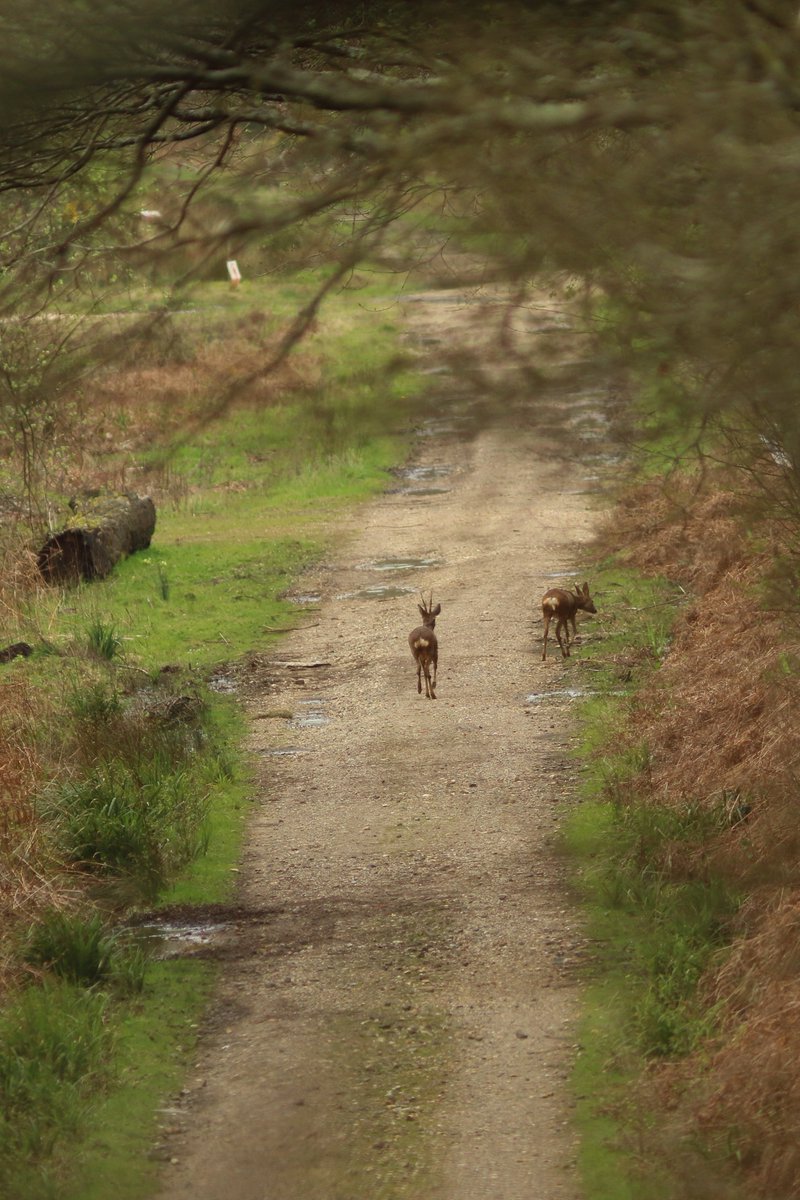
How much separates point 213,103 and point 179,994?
4.43 meters

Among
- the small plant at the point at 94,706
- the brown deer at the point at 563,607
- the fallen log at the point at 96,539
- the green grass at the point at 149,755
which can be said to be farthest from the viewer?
the fallen log at the point at 96,539

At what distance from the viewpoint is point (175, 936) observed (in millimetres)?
9375

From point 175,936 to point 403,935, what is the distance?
4.31 feet

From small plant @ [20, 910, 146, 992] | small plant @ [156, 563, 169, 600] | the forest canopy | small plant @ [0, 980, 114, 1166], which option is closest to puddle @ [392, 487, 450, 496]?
small plant @ [156, 563, 169, 600]

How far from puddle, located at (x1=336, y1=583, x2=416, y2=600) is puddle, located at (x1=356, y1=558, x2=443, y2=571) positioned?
3.80 ft

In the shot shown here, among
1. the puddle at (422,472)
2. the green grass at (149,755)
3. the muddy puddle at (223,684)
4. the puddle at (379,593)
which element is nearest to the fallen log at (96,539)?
the green grass at (149,755)

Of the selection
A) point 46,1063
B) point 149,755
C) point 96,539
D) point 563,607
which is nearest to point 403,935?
point 46,1063

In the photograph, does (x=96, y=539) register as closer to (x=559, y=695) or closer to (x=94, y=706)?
(x=559, y=695)

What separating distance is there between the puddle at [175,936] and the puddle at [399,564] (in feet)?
36.5

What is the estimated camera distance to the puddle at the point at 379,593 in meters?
18.6

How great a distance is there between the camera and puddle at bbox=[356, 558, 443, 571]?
20.4 m

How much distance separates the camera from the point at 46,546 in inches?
733

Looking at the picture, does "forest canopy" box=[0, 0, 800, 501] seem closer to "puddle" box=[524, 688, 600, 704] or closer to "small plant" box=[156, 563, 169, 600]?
"puddle" box=[524, 688, 600, 704]

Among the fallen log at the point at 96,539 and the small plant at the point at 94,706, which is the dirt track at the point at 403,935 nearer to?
the small plant at the point at 94,706
